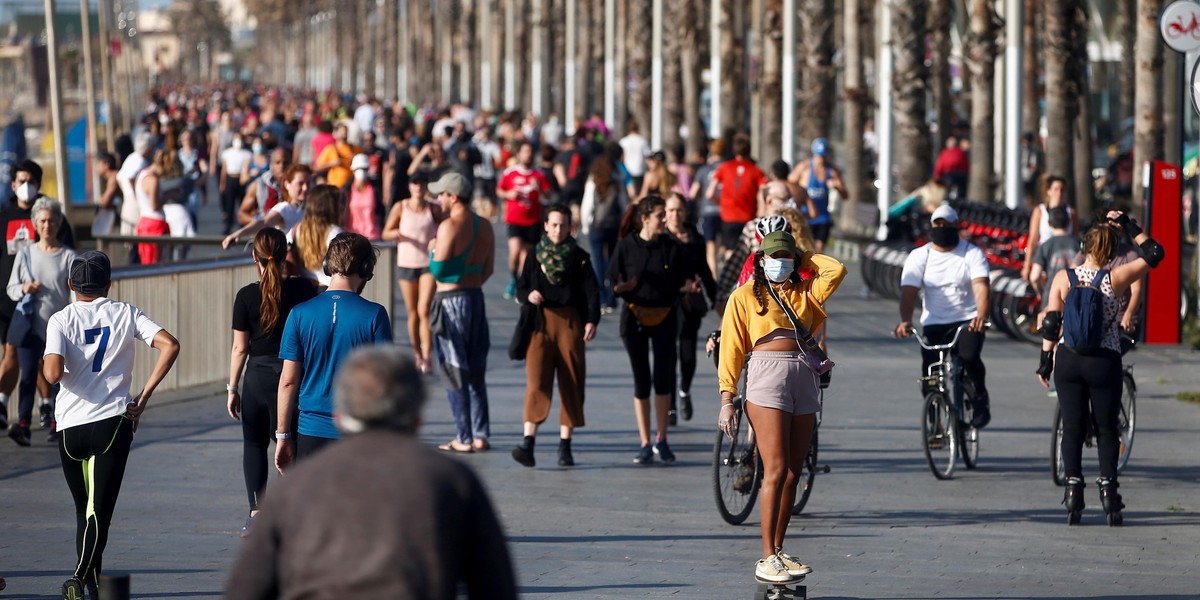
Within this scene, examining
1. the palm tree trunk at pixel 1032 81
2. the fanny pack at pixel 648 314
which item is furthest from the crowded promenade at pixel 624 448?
the palm tree trunk at pixel 1032 81

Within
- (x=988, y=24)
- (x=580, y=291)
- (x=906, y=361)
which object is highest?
(x=988, y=24)

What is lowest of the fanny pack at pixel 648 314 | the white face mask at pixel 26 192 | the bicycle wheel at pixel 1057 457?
the bicycle wheel at pixel 1057 457

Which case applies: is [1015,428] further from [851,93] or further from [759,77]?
[759,77]

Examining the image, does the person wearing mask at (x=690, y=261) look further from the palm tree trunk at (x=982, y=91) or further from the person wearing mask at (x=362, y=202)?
the palm tree trunk at (x=982, y=91)

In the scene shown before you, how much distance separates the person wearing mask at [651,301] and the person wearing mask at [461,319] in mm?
835

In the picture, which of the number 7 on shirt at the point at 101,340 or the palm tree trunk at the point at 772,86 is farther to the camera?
the palm tree trunk at the point at 772,86

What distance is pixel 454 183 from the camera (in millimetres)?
11609

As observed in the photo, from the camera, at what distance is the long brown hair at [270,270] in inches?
322

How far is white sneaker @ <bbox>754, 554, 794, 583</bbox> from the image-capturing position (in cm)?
761

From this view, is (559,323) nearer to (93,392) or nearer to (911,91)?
(93,392)

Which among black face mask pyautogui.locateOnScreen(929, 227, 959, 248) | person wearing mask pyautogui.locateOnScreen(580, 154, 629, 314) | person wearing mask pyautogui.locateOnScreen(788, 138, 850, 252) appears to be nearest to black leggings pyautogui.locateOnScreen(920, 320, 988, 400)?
black face mask pyautogui.locateOnScreen(929, 227, 959, 248)

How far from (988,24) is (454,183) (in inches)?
A: 492

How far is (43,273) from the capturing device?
35.9ft

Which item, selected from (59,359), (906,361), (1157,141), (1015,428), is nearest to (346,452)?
(59,359)
